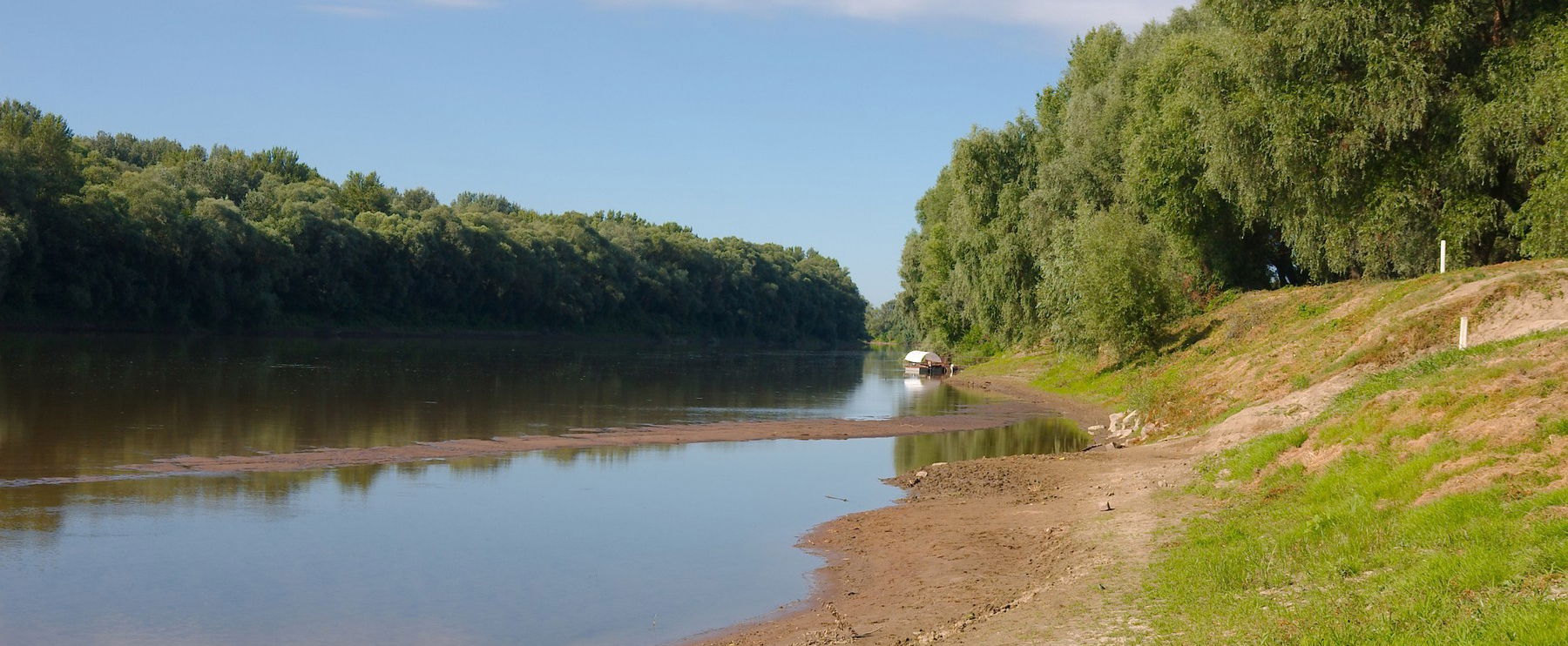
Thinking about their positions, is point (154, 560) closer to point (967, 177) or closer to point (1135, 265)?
point (1135, 265)

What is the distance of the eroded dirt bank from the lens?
26.8 meters

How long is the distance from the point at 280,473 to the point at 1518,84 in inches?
1324

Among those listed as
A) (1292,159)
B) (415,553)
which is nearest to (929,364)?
(1292,159)

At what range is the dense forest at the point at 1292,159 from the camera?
113ft

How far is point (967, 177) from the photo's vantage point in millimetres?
67562

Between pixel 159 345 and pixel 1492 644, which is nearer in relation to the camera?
pixel 1492 644

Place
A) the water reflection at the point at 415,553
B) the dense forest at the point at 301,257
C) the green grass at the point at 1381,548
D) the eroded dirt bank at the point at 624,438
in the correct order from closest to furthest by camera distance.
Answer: the green grass at the point at 1381,548
the water reflection at the point at 415,553
the eroded dirt bank at the point at 624,438
the dense forest at the point at 301,257

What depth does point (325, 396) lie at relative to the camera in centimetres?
4397

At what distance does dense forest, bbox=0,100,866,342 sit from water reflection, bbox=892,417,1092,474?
6176cm

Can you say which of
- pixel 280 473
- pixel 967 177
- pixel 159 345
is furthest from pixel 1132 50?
pixel 159 345

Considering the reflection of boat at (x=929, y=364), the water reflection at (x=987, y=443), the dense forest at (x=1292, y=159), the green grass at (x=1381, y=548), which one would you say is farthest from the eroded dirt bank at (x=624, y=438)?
the reflection of boat at (x=929, y=364)

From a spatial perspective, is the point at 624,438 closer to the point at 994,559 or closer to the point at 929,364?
the point at 994,559

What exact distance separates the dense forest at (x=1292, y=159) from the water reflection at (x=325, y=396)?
32.6 ft

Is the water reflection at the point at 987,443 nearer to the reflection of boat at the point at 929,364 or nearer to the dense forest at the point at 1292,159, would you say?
the dense forest at the point at 1292,159
